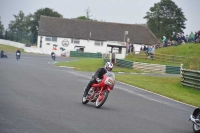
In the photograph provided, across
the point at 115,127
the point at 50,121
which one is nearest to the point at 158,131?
the point at 115,127

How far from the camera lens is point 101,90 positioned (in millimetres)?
15383

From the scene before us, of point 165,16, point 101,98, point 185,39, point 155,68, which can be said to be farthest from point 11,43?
point 101,98

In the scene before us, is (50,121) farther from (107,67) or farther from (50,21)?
(50,21)

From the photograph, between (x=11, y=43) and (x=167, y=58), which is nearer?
(x=167, y=58)

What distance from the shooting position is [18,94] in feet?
55.1

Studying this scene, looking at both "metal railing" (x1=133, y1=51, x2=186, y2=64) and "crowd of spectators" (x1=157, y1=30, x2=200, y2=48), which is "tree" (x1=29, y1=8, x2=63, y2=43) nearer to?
"crowd of spectators" (x1=157, y1=30, x2=200, y2=48)

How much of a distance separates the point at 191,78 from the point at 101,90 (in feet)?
51.9

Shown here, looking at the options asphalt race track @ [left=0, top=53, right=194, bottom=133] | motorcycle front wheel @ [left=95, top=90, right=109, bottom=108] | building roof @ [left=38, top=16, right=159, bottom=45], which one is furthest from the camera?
building roof @ [left=38, top=16, right=159, bottom=45]

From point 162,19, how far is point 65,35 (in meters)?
26.3

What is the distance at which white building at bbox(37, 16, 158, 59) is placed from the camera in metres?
102

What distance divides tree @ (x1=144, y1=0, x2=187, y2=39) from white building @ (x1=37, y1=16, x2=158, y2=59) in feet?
35.5

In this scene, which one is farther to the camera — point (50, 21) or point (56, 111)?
point (50, 21)

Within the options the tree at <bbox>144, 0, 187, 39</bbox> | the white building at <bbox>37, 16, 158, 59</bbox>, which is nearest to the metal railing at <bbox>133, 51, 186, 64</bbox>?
the white building at <bbox>37, 16, 158, 59</bbox>

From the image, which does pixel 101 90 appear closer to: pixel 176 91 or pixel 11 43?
pixel 176 91
